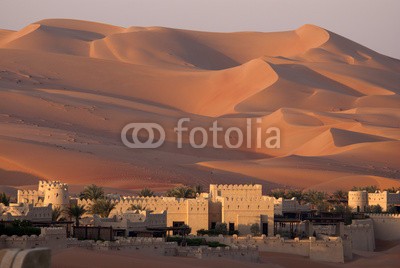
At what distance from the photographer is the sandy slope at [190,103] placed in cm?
8044

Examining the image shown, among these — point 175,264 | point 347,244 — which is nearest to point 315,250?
point 347,244

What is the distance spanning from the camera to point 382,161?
9694 cm

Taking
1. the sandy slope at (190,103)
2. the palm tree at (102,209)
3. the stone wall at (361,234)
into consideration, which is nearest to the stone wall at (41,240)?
the palm tree at (102,209)

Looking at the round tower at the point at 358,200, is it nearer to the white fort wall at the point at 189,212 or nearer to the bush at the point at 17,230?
the white fort wall at the point at 189,212

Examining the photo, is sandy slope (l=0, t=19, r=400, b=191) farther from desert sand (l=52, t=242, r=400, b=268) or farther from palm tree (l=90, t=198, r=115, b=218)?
desert sand (l=52, t=242, r=400, b=268)

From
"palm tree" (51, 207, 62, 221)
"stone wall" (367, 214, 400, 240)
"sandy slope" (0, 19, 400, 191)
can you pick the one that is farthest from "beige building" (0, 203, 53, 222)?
"sandy slope" (0, 19, 400, 191)

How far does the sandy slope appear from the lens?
80.4m

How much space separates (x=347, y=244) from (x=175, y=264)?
1338 cm

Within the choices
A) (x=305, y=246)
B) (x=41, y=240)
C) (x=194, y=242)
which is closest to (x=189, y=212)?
(x=305, y=246)

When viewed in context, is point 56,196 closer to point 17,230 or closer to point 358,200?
point 17,230

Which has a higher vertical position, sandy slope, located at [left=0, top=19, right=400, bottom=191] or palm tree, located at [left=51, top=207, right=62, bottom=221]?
sandy slope, located at [left=0, top=19, right=400, bottom=191]

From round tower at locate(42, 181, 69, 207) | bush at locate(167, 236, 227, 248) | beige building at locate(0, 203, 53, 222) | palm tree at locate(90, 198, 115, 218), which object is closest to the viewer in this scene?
bush at locate(167, 236, 227, 248)

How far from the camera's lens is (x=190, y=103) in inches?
5399

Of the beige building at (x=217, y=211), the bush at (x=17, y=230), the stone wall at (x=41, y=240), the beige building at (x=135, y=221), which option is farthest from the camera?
the beige building at (x=217, y=211)
